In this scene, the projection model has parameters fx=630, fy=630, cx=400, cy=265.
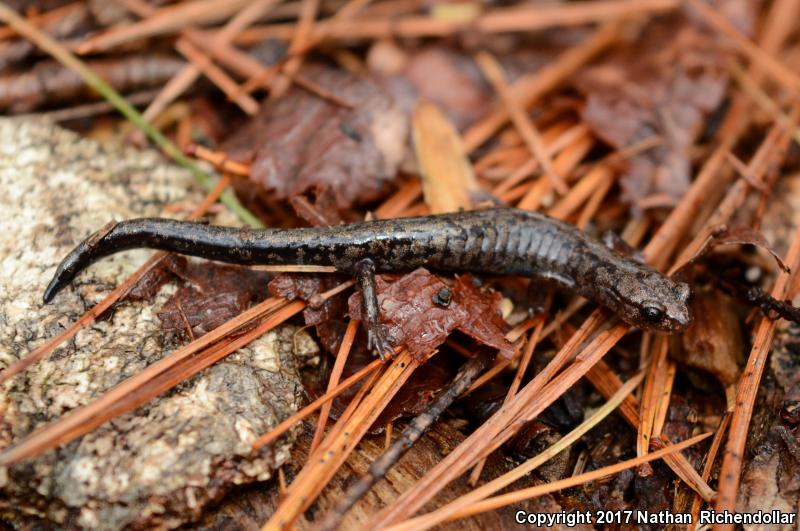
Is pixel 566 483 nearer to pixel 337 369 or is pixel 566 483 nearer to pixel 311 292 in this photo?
pixel 337 369

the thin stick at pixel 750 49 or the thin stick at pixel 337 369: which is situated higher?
the thin stick at pixel 750 49

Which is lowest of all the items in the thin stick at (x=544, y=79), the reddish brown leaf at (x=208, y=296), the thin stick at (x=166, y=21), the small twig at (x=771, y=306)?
the small twig at (x=771, y=306)

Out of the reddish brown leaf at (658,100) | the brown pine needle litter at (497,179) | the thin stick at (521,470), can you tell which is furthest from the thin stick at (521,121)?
the thin stick at (521,470)

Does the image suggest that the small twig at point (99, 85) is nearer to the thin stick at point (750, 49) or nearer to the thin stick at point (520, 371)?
the thin stick at point (520, 371)

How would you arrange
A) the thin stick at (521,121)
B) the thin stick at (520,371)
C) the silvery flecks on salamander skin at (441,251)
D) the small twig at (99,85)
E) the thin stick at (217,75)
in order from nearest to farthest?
the thin stick at (520,371)
the silvery flecks on salamander skin at (441,251)
the small twig at (99,85)
the thin stick at (521,121)
the thin stick at (217,75)

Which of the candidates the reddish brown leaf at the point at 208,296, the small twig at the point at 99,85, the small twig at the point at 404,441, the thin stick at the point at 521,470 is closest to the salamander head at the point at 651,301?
the thin stick at the point at 521,470

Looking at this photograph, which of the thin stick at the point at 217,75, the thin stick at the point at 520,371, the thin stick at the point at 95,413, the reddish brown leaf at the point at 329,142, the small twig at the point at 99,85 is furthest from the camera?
the thin stick at the point at 217,75

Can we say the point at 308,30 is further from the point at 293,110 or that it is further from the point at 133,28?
the point at 133,28

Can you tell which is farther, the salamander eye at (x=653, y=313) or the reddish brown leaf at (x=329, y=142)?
the reddish brown leaf at (x=329, y=142)
